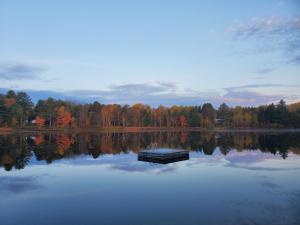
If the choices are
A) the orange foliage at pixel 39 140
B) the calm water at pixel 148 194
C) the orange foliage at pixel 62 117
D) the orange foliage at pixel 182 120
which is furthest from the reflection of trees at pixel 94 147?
the orange foliage at pixel 182 120

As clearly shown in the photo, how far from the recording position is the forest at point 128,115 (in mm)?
94125

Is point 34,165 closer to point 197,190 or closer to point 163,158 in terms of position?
point 163,158

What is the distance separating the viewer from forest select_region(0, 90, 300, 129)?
9412 centimetres

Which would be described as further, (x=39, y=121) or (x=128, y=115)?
(x=128, y=115)

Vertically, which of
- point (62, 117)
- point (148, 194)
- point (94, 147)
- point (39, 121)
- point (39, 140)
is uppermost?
point (62, 117)

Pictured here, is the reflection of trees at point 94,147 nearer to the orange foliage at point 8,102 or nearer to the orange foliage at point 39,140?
→ the orange foliage at point 39,140

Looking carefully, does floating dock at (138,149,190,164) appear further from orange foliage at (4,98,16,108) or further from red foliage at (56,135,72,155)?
orange foliage at (4,98,16,108)

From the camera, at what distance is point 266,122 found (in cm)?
13138

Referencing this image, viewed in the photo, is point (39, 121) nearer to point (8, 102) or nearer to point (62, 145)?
point (8, 102)

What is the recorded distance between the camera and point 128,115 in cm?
12700

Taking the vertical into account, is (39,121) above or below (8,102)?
below

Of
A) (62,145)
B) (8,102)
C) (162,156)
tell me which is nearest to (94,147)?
(62,145)

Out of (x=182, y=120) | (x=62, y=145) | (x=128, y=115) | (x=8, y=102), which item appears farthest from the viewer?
(x=182, y=120)

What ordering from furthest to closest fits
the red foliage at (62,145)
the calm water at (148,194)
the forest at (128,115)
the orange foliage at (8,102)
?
the forest at (128,115) < the orange foliage at (8,102) < the red foliage at (62,145) < the calm water at (148,194)
